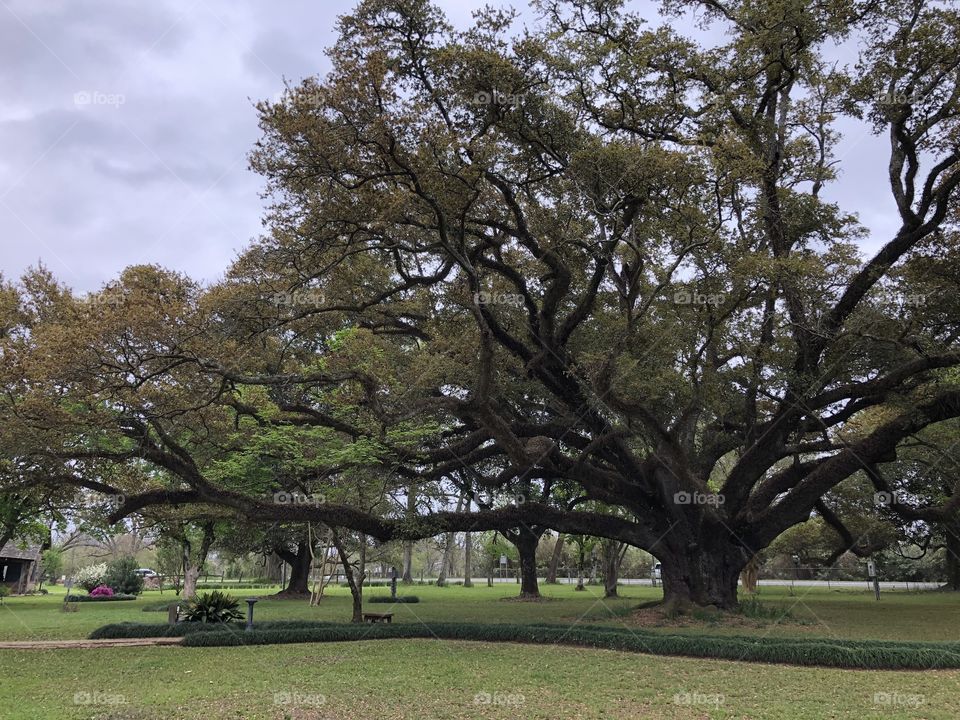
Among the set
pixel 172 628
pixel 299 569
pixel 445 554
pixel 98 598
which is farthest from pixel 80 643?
pixel 445 554

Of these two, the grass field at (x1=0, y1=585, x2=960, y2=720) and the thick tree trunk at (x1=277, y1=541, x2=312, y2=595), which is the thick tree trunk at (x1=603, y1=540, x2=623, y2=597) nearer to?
the thick tree trunk at (x1=277, y1=541, x2=312, y2=595)

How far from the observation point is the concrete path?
12688 mm

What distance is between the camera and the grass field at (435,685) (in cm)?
714

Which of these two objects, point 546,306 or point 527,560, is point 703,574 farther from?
point 527,560

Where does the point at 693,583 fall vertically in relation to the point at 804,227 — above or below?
below

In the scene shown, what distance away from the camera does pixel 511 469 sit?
17500 mm

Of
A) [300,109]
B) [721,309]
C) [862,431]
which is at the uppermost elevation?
[300,109]

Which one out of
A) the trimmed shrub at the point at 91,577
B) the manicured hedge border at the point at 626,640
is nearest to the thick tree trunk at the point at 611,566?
the manicured hedge border at the point at 626,640

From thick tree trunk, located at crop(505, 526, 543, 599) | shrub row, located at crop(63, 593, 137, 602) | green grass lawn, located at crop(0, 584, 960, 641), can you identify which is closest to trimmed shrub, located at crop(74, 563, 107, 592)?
shrub row, located at crop(63, 593, 137, 602)

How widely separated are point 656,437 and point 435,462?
5.48m

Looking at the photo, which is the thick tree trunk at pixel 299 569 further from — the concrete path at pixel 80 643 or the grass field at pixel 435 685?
the grass field at pixel 435 685

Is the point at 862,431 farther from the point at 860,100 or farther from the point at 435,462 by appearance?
the point at 435,462

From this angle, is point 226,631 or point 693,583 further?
point 693,583

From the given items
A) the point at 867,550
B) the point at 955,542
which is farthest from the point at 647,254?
the point at 955,542
